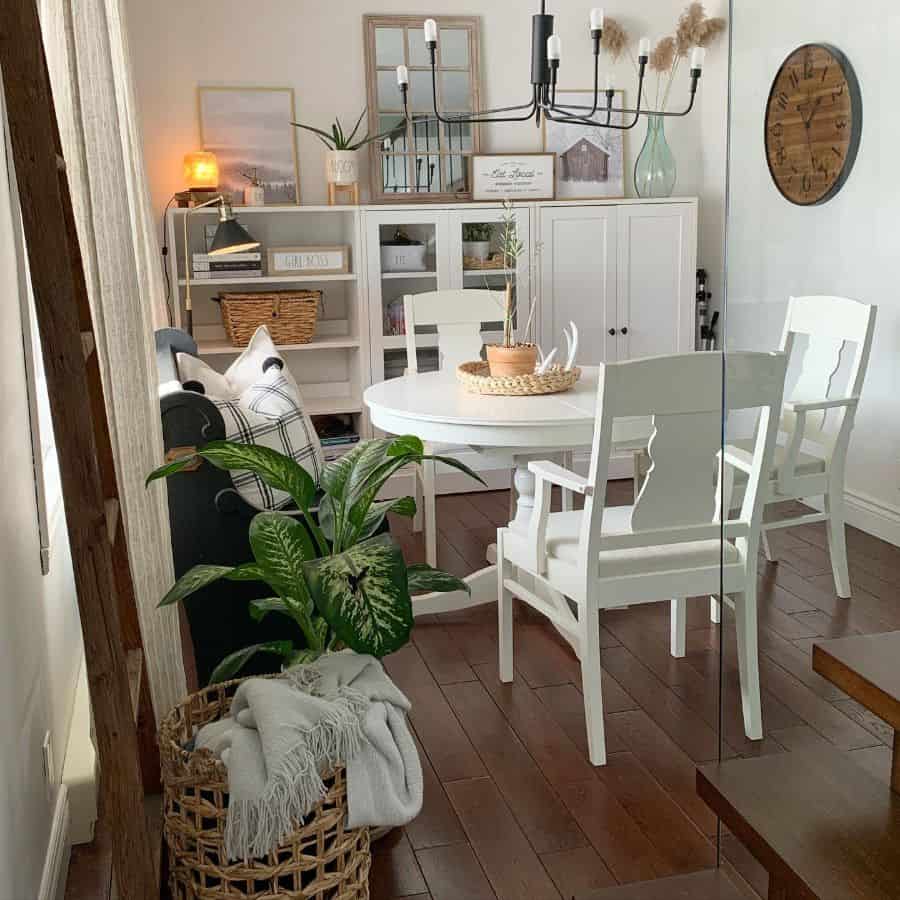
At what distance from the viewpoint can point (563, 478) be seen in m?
2.74

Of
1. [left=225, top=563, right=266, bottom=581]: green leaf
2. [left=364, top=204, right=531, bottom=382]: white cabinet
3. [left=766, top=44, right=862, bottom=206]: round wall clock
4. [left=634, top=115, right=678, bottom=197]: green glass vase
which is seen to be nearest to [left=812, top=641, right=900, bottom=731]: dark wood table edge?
[left=766, top=44, right=862, bottom=206]: round wall clock

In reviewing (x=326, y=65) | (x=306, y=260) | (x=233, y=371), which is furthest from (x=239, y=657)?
(x=326, y=65)

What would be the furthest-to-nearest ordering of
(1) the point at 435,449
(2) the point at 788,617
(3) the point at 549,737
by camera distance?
(1) the point at 435,449 → (3) the point at 549,737 → (2) the point at 788,617

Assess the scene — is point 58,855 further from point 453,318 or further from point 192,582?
point 453,318

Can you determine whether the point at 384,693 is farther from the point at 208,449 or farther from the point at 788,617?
the point at 788,617

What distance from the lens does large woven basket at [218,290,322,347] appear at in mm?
4820

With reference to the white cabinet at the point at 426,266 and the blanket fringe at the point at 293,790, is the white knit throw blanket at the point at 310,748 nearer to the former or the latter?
the blanket fringe at the point at 293,790

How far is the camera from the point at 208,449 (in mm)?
2100

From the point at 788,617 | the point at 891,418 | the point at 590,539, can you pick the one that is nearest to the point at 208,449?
the point at 590,539

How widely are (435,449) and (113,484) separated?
2207 mm

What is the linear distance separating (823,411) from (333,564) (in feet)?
3.28

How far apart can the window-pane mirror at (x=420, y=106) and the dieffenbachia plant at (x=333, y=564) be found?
10.4 feet

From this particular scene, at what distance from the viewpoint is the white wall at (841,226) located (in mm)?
1075

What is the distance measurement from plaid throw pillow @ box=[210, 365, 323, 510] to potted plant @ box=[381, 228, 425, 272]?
2090mm
